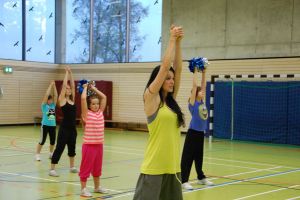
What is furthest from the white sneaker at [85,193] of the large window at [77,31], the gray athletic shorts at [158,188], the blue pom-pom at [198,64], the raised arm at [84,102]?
the large window at [77,31]

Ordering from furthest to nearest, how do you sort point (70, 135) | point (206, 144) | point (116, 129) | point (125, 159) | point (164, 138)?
1. point (116, 129)
2. point (206, 144)
3. point (125, 159)
4. point (70, 135)
5. point (164, 138)

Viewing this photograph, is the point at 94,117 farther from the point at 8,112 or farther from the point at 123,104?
the point at 8,112

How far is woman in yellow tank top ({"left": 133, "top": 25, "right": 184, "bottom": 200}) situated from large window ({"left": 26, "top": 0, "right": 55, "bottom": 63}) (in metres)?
21.4

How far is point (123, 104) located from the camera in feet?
74.9

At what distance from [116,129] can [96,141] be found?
1492cm

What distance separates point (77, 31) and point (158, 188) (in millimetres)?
22473

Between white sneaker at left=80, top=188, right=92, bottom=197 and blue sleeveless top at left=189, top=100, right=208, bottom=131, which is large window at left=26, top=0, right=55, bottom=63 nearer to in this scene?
blue sleeveless top at left=189, top=100, right=208, bottom=131

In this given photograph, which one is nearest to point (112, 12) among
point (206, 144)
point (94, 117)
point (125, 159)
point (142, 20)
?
point (142, 20)

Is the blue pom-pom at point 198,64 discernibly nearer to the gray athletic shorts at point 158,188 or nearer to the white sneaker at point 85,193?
the white sneaker at point 85,193

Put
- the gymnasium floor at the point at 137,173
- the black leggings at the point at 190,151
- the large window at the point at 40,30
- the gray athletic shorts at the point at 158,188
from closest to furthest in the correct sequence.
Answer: the gray athletic shorts at the point at 158,188 < the gymnasium floor at the point at 137,173 < the black leggings at the point at 190,151 < the large window at the point at 40,30

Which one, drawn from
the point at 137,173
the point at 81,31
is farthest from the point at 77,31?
the point at 137,173

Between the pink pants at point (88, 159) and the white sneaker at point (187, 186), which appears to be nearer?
the pink pants at point (88, 159)

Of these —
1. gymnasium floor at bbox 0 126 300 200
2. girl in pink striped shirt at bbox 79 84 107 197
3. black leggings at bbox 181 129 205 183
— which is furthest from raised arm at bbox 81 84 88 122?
black leggings at bbox 181 129 205 183

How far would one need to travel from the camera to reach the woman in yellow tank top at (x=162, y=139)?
393 centimetres
